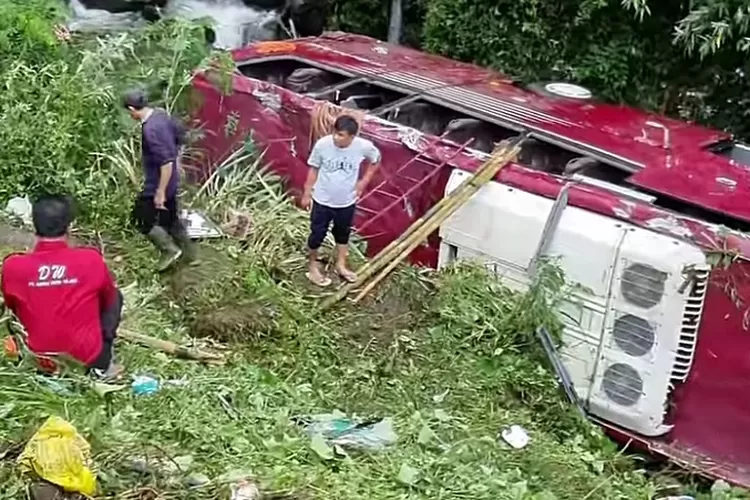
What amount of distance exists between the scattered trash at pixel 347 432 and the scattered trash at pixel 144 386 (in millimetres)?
626

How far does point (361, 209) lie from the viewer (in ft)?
23.2

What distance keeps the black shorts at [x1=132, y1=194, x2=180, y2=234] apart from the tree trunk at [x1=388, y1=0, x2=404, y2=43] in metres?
5.56

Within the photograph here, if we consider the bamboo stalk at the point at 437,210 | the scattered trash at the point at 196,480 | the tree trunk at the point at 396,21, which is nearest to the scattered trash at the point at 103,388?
the scattered trash at the point at 196,480

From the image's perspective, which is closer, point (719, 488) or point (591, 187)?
Result: point (719, 488)

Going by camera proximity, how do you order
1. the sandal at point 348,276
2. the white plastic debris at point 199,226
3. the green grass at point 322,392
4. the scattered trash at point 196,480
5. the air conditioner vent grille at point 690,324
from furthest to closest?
the white plastic debris at point 199,226 → the sandal at point 348,276 → the air conditioner vent grille at point 690,324 → the green grass at point 322,392 → the scattered trash at point 196,480

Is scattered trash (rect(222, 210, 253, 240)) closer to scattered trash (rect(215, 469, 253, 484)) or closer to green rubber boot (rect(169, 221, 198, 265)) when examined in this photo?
green rubber boot (rect(169, 221, 198, 265))

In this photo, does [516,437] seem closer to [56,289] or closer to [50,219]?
[56,289]

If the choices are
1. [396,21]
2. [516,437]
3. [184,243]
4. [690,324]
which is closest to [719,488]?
[690,324]

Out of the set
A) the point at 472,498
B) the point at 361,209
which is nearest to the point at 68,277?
the point at 472,498

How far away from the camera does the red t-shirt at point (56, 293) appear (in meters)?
4.44

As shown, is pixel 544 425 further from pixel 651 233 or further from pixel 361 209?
pixel 361 209

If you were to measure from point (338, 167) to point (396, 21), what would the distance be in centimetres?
578

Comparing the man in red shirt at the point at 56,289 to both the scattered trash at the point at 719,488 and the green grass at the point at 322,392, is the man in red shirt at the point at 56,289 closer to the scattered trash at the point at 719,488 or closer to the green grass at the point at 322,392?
the green grass at the point at 322,392

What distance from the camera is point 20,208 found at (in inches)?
279
